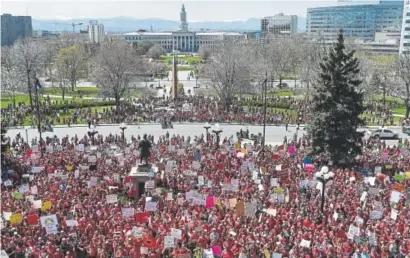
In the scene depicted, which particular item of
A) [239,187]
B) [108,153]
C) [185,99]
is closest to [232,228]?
[239,187]

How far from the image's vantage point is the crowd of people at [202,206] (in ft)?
53.1

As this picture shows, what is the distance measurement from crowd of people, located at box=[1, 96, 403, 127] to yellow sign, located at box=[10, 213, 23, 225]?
1066 inches

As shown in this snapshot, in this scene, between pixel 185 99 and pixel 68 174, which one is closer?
pixel 68 174

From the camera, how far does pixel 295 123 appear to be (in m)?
47.7

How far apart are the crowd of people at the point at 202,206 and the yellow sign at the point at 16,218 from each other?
0.07 metres

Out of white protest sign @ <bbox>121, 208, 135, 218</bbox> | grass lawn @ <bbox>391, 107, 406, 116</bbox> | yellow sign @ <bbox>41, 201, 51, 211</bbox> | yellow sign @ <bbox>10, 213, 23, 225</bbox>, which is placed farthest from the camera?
grass lawn @ <bbox>391, 107, 406, 116</bbox>

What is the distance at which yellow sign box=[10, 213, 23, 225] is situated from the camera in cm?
1814

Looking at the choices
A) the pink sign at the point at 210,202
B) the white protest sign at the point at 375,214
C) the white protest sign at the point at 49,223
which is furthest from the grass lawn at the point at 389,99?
the white protest sign at the point at 49,223

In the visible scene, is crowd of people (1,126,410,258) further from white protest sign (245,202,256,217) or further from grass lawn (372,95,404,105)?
grass lawn (372,95,404,105)

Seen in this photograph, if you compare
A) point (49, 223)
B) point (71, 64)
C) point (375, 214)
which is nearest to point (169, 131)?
point (49, 223)

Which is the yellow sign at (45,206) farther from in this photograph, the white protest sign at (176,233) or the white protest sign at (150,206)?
the white protest sign at (176,233)

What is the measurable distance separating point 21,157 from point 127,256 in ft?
55.6

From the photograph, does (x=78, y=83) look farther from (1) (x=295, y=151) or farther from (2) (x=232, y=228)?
(2) (x=232, y=228)

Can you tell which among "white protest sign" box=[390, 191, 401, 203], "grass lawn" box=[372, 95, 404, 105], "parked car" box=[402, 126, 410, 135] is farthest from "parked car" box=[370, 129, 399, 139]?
"grass lawn" box=[372, 95, 404, 105]
